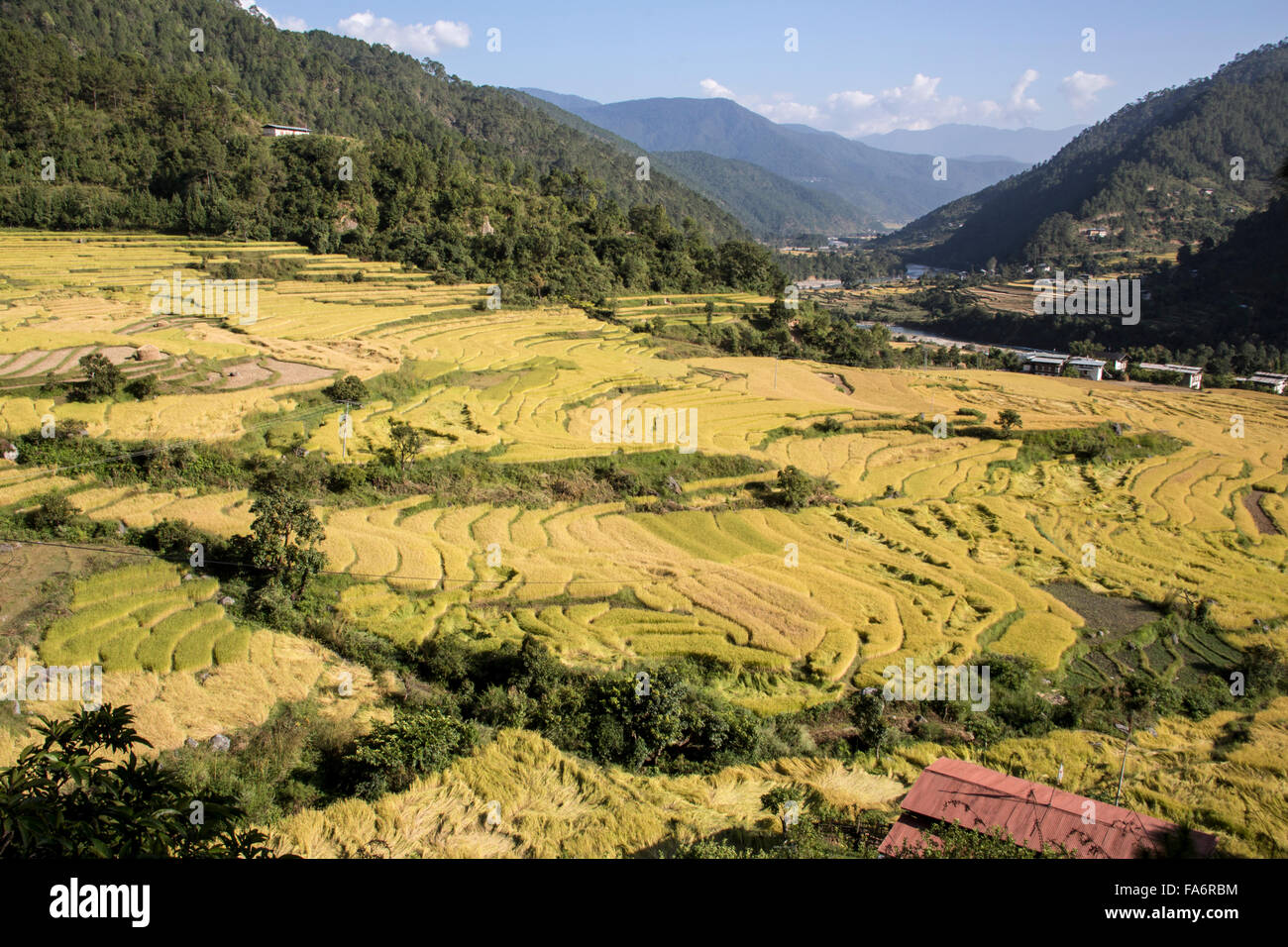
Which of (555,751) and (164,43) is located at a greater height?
(164,43)

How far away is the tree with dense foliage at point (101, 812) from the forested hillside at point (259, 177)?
145 ft

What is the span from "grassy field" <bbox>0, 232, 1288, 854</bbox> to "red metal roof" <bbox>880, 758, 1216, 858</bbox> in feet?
6.30

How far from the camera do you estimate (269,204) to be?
46.8 metres

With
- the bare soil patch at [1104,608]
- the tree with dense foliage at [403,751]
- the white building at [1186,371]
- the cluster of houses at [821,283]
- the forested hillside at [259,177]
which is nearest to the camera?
the tree with dense foliage at [403,751]

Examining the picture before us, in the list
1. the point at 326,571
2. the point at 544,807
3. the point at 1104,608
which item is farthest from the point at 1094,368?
the point at 544,807

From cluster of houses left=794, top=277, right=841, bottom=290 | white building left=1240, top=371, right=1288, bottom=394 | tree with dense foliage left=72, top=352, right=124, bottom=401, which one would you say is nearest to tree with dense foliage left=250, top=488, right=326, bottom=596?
tree with dense foliage left=72, top=352, right=124, bottom=401

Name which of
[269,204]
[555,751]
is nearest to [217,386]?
[555,751]

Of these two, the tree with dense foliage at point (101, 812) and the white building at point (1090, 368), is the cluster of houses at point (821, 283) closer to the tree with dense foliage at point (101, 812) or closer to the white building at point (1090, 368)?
the white building at point (1090, 368)

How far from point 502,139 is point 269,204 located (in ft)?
176

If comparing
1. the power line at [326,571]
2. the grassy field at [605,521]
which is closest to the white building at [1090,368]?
the grassy field at [605,521]

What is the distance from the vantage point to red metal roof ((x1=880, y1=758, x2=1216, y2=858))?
934 cm

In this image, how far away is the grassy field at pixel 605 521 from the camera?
14.1 metres

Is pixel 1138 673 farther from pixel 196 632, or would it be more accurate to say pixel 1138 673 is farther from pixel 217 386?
pixel 217 386

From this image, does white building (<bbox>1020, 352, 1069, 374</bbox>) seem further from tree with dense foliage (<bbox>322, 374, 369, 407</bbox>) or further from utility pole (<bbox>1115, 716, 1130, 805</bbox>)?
tree with dense foliage (<bbox>322, 374, 369, 407</bbox>)
